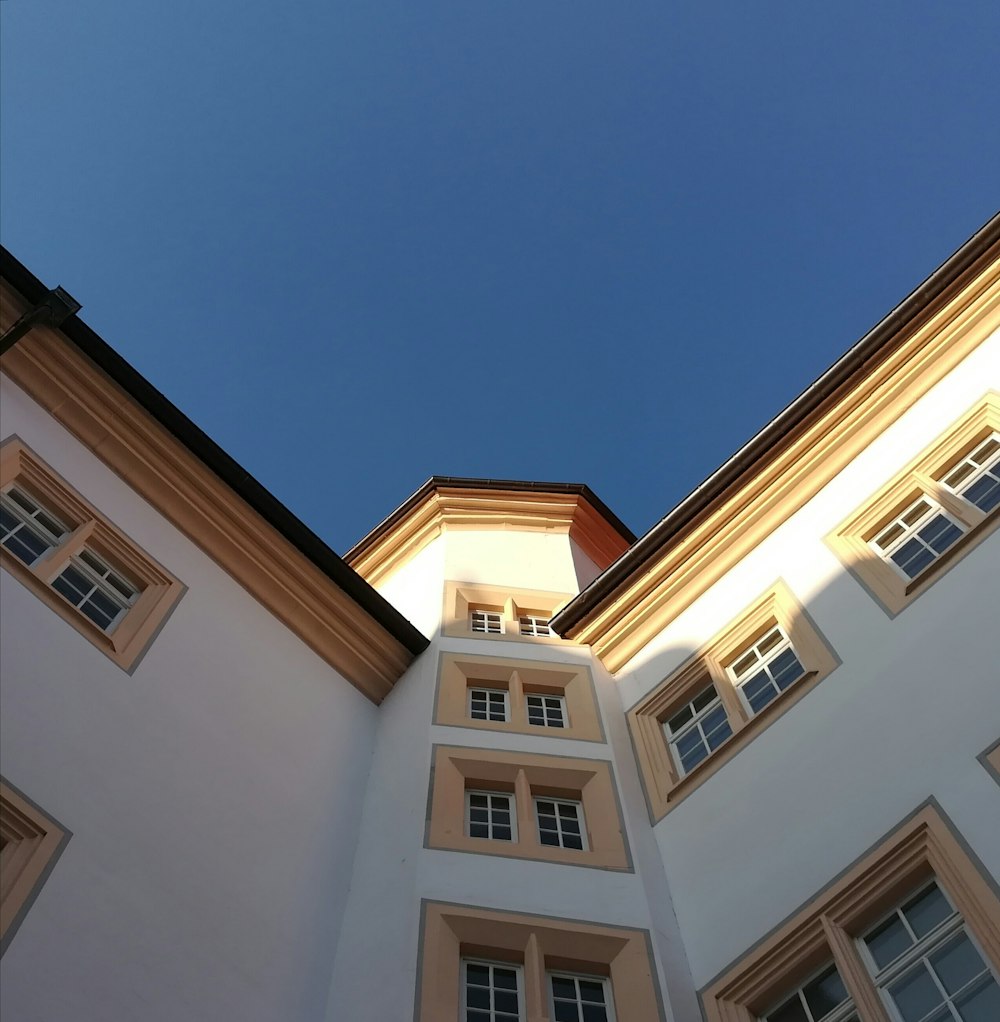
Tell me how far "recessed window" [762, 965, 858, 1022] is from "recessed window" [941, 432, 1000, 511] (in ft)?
19.2

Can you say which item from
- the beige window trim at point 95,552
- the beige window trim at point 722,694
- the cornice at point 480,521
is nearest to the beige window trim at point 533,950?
the beige window trim at point 722,694

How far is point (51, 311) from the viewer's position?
15.0 metres

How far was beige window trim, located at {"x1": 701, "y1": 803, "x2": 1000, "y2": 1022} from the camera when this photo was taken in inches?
407

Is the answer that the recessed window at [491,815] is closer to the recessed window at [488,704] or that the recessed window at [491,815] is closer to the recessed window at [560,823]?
the recessed window at [560,823]

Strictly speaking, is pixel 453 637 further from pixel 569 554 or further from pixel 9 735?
pixel 9 735

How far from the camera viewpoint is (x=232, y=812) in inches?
504

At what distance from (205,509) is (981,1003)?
10.9 m

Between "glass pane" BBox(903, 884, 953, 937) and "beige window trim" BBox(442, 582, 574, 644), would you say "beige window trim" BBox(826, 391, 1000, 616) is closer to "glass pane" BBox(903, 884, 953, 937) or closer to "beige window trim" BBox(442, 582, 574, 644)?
"glass pane" BBox(903, 884, 953, 937)

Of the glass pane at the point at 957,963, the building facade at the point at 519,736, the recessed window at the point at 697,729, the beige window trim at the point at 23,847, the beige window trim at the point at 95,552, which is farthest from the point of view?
the recessed window at the point at 697,729

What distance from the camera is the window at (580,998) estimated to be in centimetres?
1131

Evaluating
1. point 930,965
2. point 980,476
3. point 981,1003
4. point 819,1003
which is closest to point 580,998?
point 819,1003

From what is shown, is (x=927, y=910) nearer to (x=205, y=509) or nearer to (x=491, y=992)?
(x=491, y=992)

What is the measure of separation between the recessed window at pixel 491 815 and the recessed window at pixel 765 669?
3122 millimetres

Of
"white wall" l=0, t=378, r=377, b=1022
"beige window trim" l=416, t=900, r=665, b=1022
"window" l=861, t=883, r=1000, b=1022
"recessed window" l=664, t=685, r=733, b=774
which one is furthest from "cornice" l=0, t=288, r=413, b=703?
"window" l=861, t=883, r=1000, b=1022
